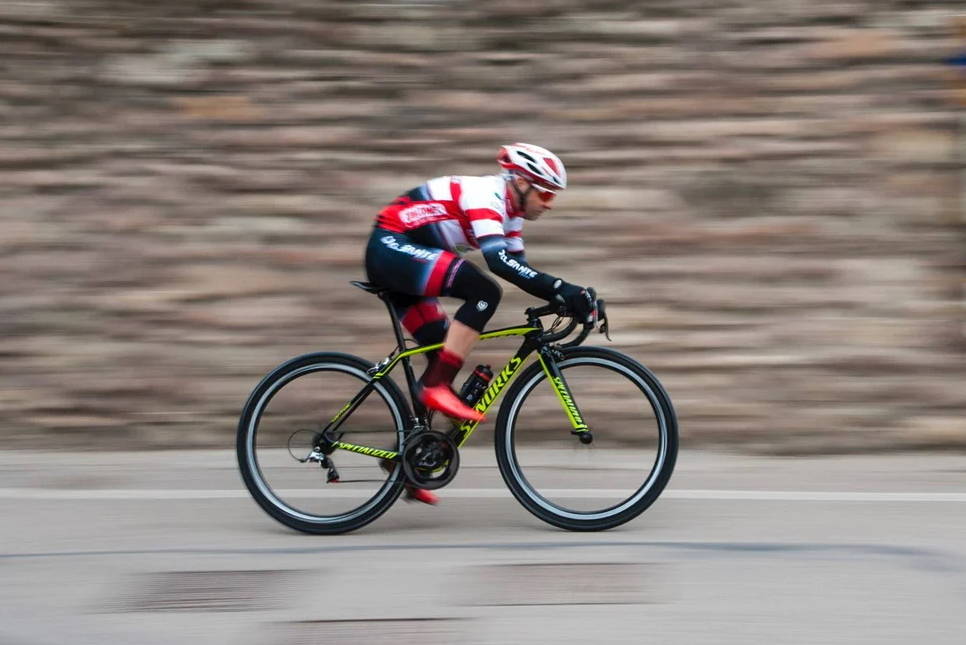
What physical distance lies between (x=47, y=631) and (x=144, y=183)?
168 inches

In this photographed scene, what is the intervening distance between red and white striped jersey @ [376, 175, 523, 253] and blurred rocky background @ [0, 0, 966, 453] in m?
1.34

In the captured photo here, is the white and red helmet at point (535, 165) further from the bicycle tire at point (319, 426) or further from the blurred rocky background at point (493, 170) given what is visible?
the blurred rocky background at point (493, 170)

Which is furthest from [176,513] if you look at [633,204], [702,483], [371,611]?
[633,204]

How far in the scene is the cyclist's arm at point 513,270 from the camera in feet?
16.3

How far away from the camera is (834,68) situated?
782 cm

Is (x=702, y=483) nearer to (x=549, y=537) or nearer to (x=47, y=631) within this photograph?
(x=549, y=537)

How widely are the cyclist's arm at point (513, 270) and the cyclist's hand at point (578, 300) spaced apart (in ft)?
0.10

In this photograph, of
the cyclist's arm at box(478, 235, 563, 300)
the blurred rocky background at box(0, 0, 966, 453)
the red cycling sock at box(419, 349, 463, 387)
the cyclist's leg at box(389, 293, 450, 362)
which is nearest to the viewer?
the cyclist's arm at box(478, 235, 563, 300)

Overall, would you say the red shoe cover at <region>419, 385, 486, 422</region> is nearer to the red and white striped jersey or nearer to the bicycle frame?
the bicycle frame

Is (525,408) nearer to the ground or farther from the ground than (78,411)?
farther from the ground

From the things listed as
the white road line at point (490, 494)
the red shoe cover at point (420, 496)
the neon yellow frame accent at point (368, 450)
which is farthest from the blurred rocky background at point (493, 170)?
the neon yellow frame accent at point (368, 450)

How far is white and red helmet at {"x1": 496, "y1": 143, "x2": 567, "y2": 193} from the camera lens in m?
5.06

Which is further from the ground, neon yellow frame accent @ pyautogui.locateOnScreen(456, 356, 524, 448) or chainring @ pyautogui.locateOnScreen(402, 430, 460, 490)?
neon yellow frame accent @ pyautogui.locateOnScreen(456, 356, 524, 448)

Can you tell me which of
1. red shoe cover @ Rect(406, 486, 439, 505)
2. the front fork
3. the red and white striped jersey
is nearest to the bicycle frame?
the front fork
